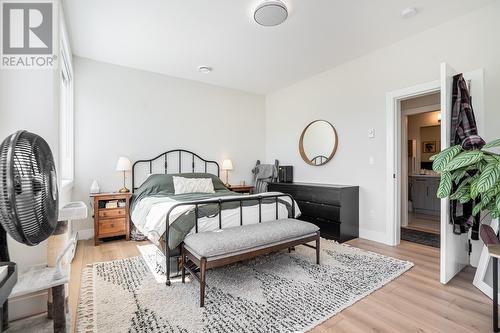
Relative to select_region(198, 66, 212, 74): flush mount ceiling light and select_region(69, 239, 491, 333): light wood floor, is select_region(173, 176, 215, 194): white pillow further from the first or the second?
select_region(198, 66, 212, 74): flush mount ceiling light

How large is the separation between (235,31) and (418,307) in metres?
3.26

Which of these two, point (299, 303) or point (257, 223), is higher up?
point (257, 223)

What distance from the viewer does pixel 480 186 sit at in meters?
1.65

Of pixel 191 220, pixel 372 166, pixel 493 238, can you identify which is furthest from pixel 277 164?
pixel 493 238

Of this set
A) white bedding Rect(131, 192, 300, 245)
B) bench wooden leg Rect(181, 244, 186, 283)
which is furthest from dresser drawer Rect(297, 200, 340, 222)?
bench wooden leg Rect(181, 244, 186, 283)

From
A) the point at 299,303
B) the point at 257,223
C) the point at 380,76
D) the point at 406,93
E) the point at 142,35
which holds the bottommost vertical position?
the point at 299,303

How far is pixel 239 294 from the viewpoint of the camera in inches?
81.4

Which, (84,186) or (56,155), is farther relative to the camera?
(84,186)

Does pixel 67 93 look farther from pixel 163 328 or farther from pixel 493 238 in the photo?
pixel 493 238

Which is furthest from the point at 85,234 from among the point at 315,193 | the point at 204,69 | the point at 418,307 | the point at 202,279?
the point at 418,307

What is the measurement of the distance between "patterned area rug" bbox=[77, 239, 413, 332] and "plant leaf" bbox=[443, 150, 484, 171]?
3.95 feet

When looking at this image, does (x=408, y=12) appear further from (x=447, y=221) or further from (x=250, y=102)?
(x=250, y=102)

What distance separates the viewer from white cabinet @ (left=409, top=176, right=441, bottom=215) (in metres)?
5.28

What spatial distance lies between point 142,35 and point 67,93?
1.46m
